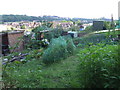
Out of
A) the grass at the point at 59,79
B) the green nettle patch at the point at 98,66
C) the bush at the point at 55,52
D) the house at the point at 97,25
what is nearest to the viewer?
the green nettle patch at the point at 98,66

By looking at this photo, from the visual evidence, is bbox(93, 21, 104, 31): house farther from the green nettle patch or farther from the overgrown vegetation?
the green nettle patch

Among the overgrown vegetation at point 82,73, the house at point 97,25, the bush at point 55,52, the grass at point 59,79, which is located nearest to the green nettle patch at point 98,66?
the overgrown vegetation at point 82,73

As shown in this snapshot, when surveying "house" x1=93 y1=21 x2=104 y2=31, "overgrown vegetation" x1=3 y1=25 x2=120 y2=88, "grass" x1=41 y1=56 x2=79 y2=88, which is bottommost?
"grass" x1=41 y1=56 x2=79 y2=88

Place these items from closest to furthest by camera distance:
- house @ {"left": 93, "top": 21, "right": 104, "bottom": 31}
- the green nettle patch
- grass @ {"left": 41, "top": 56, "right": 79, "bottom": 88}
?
the green nettle patch → grass @ {"left": 41, "top": 56, "right": 79, "bottom": 88} → house @ {"left": 93, "top": 21, "right": 104, "bottom": 31}

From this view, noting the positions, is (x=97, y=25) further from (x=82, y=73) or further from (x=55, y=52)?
(x=82, y=73)

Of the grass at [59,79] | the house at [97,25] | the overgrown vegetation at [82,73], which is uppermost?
the house at [97,25]

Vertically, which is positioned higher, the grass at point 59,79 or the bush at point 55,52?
the bush at point 55,52

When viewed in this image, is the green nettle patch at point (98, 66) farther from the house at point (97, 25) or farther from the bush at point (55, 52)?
the house at point (97, 25)

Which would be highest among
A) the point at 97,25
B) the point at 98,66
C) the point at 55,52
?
the point at 97,25

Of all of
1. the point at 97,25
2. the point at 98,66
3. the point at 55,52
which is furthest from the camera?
the point at 97,25

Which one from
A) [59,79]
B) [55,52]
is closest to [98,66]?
[59,79]

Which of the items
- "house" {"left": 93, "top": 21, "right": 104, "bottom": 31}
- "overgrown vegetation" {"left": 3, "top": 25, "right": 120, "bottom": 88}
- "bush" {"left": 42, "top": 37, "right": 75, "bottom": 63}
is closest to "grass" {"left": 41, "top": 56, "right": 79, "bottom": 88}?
"overgrown vegetation" {"left": 3, "top": 25, "right": 120, "bottom": 88}

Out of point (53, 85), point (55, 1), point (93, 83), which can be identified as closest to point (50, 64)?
point (53, 85)

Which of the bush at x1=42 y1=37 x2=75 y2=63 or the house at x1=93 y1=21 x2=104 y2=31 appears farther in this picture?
the house at x1=93 y1=21 x2=104 y2=31
